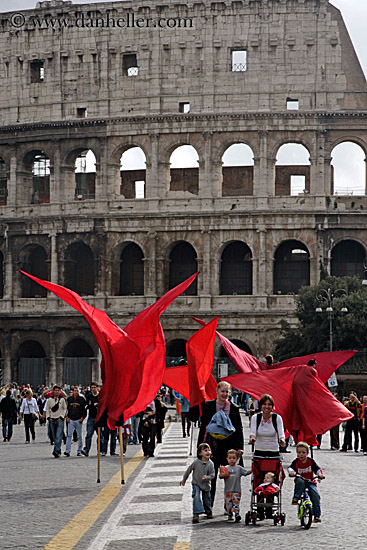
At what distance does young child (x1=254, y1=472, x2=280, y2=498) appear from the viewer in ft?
36.5

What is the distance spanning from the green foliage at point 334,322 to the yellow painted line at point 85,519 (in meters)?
24.4

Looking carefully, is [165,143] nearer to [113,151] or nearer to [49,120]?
[113,151]

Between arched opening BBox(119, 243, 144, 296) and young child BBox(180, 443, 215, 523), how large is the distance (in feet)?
120

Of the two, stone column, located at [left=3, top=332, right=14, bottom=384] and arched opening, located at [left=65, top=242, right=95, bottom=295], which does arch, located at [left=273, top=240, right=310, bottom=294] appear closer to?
arched opening, located at [left=65, top=242, right=95, bottom=295]

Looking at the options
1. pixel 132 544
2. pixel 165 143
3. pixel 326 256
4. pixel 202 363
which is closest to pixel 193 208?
pixel 165 143

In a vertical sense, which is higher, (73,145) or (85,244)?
(73,145)

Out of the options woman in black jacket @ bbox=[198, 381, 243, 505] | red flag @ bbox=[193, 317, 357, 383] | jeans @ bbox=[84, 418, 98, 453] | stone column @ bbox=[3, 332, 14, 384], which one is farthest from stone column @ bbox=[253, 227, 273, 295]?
woman in black jacket @ bbox=[198, 381, 243, 505]

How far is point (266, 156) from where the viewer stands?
151 ft

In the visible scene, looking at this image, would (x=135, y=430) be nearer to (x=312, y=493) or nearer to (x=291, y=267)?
(x=312, y=493)

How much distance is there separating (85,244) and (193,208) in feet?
18.2

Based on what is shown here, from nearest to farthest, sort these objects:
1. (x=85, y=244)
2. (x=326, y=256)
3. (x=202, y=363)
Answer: (x=202, y=363), (x=326, y=256), (x=85, y=244)

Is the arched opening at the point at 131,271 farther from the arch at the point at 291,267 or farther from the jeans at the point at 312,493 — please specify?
the jeans at the point at 312,493

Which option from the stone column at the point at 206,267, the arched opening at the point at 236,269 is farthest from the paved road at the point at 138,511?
the arched opening at the point at 236,269

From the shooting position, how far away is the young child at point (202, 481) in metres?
11.3
